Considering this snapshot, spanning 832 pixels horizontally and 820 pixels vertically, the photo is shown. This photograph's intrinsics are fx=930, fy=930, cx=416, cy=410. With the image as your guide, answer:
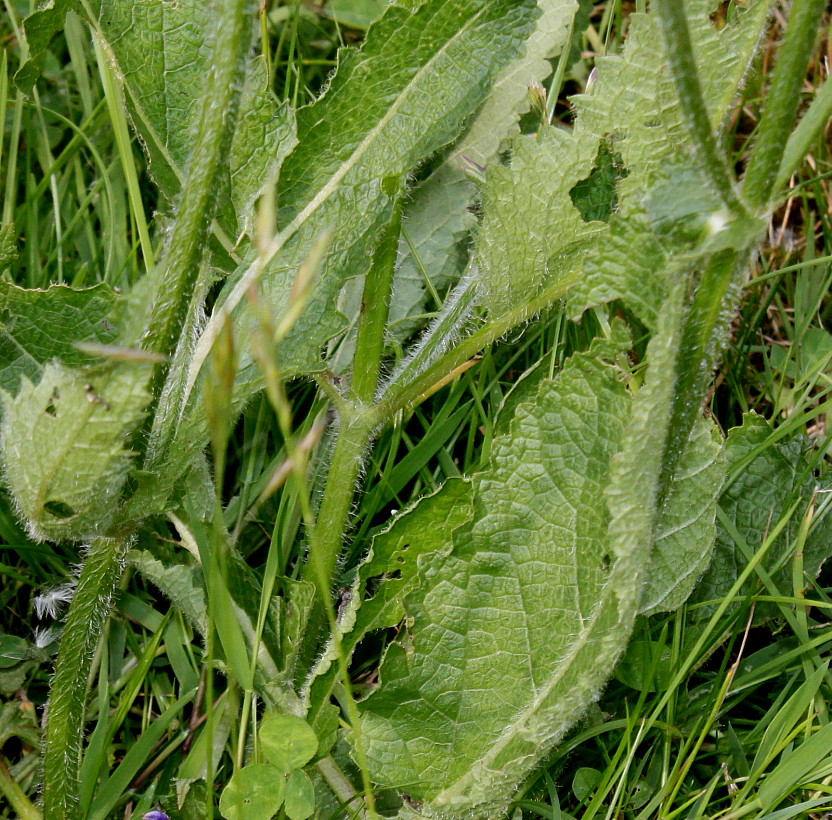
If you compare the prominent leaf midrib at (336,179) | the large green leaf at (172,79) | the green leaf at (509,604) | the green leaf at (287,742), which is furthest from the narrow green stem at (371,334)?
the green leaf at (287,742)

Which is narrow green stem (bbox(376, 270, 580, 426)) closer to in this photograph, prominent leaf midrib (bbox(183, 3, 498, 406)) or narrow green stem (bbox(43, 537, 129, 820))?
prominent leaf midrib (bbox(183, 3, 498, 406))

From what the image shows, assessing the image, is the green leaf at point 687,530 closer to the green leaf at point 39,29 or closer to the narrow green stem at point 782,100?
the narrow green stem at point 782,100

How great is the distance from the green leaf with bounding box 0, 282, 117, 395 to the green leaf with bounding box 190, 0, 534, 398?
0.21 meters

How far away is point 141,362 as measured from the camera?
1390 millimetres

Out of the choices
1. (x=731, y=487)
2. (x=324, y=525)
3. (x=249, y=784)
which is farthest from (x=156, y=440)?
(x=731, y=487)

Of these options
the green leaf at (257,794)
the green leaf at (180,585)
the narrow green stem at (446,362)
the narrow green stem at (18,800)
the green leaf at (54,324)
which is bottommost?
the narrow green stem at (18,800)

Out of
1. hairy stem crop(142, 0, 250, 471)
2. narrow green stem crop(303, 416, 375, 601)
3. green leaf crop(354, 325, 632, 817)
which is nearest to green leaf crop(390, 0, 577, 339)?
narrow green stem crop(303, 416, 375, 601)

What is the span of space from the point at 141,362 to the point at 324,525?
2.01 feet

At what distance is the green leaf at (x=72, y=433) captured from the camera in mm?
1378

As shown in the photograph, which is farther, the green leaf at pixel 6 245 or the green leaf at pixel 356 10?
the green leaf at pixel 356 10

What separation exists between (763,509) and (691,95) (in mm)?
1071

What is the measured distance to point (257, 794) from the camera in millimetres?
1616

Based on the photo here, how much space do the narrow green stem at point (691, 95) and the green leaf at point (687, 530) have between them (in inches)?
20.7

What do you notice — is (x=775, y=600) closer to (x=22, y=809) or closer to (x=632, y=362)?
(x=632, y=362)
